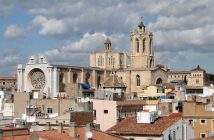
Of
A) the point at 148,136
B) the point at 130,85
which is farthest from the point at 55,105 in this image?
the point at 130,85

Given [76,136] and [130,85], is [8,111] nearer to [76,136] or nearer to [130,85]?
[76,136]

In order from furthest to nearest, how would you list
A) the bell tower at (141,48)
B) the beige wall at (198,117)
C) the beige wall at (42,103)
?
the bell tower at (141,48)
the beige wall at (42,103)
the beige wall at (198,117)

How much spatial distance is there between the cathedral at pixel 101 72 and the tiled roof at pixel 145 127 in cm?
6990

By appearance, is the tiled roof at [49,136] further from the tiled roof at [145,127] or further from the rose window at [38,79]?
the rose window at [38,79]

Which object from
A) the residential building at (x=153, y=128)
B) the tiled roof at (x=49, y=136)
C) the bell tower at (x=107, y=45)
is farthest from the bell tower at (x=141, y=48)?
the tiled roof at (x=49, y=136)

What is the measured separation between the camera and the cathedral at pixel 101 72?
12644 cm

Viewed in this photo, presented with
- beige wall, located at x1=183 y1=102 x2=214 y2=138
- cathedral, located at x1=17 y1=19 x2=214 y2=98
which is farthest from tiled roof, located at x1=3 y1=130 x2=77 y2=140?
cathedral, located at x1=17 y1=19 x2=214 y2=98

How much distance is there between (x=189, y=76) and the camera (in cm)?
17762

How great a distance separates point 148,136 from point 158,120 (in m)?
3.36

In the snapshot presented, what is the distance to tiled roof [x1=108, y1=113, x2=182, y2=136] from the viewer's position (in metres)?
41.1

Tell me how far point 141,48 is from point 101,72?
457 inches

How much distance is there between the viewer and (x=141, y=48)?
147625 mm

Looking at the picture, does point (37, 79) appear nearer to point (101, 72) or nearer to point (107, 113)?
point (101, 72)

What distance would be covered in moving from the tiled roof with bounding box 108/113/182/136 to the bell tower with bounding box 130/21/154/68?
10186cm
